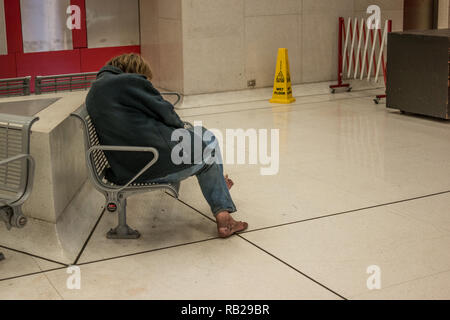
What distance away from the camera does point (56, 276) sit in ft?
13.6

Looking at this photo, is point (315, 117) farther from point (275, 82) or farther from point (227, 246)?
point (227, 246)

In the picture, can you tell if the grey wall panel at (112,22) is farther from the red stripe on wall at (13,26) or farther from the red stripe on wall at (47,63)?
the red stripe on wall at (13,26)

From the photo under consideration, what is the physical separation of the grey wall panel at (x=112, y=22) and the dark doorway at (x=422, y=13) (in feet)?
17.5

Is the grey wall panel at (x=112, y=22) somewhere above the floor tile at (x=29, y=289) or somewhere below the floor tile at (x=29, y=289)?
above

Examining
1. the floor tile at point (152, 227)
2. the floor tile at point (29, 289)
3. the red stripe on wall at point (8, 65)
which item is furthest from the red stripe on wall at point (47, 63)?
the floor tile at point (29, 289)

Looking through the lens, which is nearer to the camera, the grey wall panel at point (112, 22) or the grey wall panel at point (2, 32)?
the grey wall panel at point (2, 32)

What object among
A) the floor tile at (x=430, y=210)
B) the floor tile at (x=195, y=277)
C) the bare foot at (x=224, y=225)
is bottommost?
the floor tile at (x=195, y=277)

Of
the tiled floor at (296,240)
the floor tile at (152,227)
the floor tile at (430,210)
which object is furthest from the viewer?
the floor tile at (430,210)

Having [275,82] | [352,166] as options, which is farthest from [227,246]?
[275,82]

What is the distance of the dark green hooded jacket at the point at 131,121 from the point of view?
4480 millimetres

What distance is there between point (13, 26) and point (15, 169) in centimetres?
658

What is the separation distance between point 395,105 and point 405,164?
251 cm

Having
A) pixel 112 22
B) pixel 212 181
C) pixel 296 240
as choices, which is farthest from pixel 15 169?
pixel 112 22

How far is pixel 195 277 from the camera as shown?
415cm
